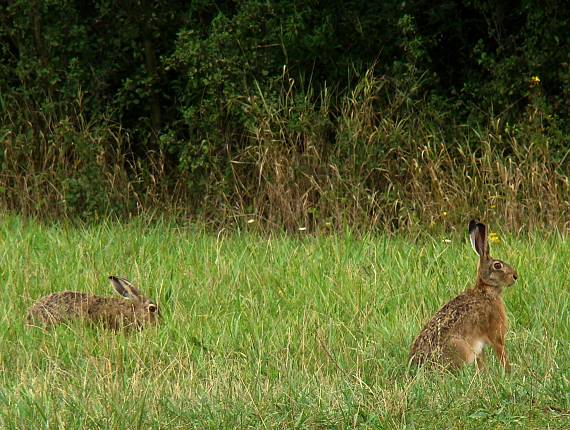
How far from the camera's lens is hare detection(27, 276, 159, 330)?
765 centimetres

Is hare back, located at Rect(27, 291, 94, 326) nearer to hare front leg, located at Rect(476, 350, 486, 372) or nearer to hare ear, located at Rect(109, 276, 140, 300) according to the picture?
hare ear, located at Rect(109, 276, 140, 300)

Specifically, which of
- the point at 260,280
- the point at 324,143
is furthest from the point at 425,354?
the point at 324,143

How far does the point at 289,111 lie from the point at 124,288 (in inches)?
164

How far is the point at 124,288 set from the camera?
799 cm

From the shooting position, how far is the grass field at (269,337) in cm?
549

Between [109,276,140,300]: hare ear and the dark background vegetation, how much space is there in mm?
3032

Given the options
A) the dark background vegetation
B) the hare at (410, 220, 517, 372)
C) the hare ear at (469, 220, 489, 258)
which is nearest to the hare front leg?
the hare at (410, 220, 517, 372)

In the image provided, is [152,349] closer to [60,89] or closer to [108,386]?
[108,386]

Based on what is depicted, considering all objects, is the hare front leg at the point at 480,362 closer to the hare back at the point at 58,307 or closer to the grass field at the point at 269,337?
the grass field at the point at 269,337

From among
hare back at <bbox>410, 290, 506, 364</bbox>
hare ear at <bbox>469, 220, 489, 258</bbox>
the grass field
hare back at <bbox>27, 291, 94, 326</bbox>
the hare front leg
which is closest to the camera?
the grass field

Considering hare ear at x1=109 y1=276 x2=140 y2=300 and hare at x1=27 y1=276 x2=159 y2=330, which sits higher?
hare ear at x1=109 y1=276 x2=140 y2=300

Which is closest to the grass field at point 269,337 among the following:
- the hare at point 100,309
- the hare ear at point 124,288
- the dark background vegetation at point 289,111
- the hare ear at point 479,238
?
the hare at point 100,309

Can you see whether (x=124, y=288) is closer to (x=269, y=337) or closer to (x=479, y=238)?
(x=269, y=337)

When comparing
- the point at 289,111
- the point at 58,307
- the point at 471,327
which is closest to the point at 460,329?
the point at 471,327
